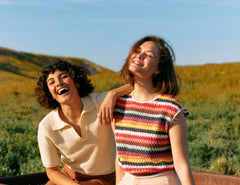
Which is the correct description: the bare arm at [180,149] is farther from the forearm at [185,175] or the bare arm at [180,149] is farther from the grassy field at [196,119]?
the grassy field at [196,119]

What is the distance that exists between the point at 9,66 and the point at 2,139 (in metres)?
21.9

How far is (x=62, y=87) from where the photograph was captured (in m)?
2.28

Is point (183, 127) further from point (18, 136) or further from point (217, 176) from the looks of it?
point (18, 136)

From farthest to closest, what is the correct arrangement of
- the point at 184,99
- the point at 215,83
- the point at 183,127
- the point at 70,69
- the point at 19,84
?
the point at 19,84
the point at 215,83
the point at 184,99
the point at 70,69
the point at 183,127

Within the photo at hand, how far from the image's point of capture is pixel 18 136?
5602 mm

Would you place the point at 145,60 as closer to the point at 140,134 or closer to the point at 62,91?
the point at 140,134

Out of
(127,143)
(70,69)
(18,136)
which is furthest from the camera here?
(18,136)

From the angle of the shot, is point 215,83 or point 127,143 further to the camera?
point 215,83

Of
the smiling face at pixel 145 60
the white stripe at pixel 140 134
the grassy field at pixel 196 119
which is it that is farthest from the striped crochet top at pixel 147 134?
the grassy field at pixel 196 119

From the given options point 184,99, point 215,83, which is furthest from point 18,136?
point 215,83

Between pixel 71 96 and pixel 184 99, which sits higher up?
pixel 71 96

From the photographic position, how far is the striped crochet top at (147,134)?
5.93ft

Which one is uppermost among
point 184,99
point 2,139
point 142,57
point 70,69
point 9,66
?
point 142,57

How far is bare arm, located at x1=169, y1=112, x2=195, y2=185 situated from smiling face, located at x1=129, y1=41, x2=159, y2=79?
30cm
